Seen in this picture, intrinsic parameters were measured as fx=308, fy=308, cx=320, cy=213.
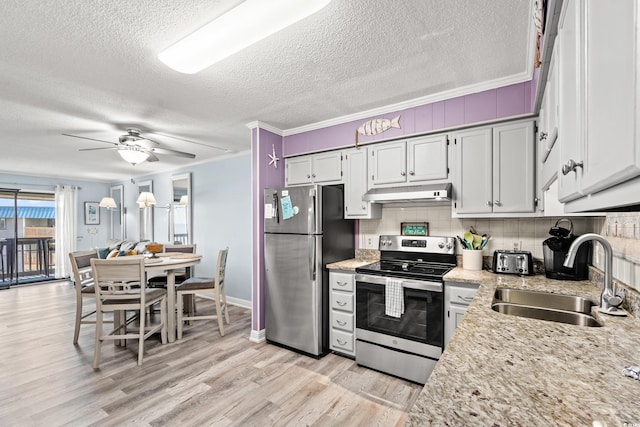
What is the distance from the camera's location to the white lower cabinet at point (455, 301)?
2227 mm

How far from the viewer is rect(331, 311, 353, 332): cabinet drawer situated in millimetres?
2879

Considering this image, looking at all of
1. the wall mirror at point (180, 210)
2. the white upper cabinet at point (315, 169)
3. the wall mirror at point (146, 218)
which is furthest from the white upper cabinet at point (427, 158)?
the wall mirror at point (146, 218)

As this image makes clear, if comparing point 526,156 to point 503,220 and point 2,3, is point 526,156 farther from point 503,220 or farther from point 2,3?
point 2,3

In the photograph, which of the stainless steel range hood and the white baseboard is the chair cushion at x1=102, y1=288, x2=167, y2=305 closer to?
the white baseboard

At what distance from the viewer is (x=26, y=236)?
6.64 meters

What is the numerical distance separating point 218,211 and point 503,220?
4.16m

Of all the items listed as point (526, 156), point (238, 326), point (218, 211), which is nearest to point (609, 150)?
point (526, 156)

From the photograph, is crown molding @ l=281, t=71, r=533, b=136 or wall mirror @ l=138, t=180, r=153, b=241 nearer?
crown molding @ l=281, t=71, r=533, b=136

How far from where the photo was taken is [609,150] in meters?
0.58

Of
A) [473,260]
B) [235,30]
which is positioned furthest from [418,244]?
[235,30]

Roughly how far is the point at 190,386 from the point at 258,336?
3.12 feet

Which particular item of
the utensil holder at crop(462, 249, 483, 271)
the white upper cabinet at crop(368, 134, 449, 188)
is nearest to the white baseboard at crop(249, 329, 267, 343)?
the white upper cabinet at crop(368, 134, 449, 188)

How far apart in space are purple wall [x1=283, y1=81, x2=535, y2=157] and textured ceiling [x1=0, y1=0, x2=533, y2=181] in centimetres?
11

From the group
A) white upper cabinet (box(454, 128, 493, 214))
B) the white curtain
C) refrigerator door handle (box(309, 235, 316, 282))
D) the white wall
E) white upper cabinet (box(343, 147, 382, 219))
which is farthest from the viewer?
the white curtain
